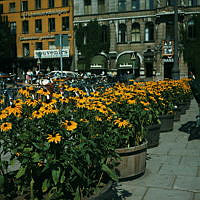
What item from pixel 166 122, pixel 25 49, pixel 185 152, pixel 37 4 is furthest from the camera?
pixel 25 49

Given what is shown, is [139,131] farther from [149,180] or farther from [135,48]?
[135,48]

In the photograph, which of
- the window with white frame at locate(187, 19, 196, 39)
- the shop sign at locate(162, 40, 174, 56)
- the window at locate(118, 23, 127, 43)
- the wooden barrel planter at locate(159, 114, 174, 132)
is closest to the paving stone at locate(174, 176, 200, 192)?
the wooden barrel planter at locate(159, 114, 174, 132)

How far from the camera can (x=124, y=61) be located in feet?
120

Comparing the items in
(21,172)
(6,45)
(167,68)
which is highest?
(6,45)

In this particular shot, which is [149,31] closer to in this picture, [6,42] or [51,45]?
[51,45]

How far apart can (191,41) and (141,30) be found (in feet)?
20.4

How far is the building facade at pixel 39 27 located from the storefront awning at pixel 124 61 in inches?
278

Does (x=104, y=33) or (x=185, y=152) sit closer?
(x=185, y=152)

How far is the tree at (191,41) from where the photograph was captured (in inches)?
1319

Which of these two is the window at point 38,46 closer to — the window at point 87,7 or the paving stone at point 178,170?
the window at point 87,7

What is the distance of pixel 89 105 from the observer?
4277 millimetres

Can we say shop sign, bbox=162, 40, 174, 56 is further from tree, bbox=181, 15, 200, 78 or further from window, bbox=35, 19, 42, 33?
window, bbox=35, 19, 42, 33

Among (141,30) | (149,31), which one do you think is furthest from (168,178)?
(149,31)

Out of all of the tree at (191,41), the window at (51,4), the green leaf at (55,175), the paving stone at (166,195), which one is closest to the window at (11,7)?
the window at (51,4)
